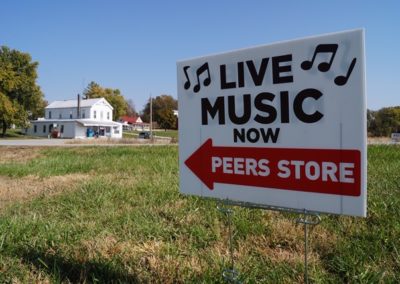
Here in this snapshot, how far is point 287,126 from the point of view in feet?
7.71

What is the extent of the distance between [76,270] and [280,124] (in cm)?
228

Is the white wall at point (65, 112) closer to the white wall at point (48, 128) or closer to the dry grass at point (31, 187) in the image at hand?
the white wall at point (48, 128)

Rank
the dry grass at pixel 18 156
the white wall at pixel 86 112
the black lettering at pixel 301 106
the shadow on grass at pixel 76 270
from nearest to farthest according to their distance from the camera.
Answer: the black lettering at pixel 301 106 < the shadow on grass at pixel 76 270 < the dry grass at pixel 18 156 < the white wall at pixel 86 112

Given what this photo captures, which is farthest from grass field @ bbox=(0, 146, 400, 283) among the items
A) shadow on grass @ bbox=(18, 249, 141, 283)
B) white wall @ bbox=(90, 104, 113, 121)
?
white wall @ bbox=(90, 104, 113, 121)

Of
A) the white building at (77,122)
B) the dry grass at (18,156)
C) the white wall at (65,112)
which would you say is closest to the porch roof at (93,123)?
the white building at (77,122)

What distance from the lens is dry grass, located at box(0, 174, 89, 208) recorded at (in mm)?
7010

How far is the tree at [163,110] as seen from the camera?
338ft

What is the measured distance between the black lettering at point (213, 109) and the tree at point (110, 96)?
98.7 metres

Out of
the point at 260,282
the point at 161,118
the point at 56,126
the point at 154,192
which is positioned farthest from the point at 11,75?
the point at 260,282

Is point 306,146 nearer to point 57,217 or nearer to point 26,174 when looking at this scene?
point 57,217

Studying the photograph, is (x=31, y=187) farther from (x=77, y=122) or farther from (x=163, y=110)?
(x=163, y=110)

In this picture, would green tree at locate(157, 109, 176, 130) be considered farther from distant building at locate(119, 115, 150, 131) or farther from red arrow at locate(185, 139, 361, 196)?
red arrow at locate(185, 139, 361, 196)

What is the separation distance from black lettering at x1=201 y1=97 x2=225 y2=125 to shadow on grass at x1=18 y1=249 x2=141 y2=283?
58.4 inches

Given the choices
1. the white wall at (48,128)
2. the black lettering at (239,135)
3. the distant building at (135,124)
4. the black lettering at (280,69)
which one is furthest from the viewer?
the distant building at (135,124)
